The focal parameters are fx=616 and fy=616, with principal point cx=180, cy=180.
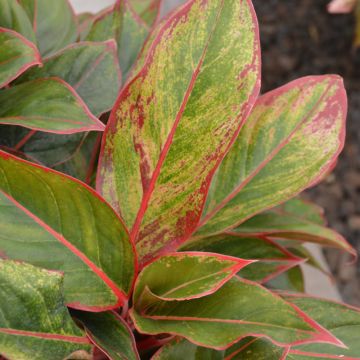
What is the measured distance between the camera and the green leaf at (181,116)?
1.80ft

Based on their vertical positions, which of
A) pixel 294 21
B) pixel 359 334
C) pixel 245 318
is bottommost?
pixel 294 21

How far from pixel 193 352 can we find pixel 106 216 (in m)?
0.16

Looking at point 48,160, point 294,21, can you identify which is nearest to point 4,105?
point 48,160

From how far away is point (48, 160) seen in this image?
2.19 feet

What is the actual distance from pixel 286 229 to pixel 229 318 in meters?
0.25

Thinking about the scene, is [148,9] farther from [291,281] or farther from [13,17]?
[291,281]

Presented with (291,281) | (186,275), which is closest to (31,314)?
(186,275)

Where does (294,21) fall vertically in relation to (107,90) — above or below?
below

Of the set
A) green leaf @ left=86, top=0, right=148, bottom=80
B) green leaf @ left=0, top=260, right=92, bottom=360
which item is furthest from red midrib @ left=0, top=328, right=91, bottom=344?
green leaf @ left=86, top=0, right=148, bottom=80

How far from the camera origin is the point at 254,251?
28.6 inches

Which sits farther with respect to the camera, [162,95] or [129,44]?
[129,44]

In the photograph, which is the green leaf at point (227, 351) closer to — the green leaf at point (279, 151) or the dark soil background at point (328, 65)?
the green leaf at point (279, 151)

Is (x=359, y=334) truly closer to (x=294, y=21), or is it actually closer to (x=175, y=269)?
(x=175, y=269)

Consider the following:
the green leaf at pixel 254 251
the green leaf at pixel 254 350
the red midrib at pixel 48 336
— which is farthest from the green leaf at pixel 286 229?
the red midrib at pixel 48 336
